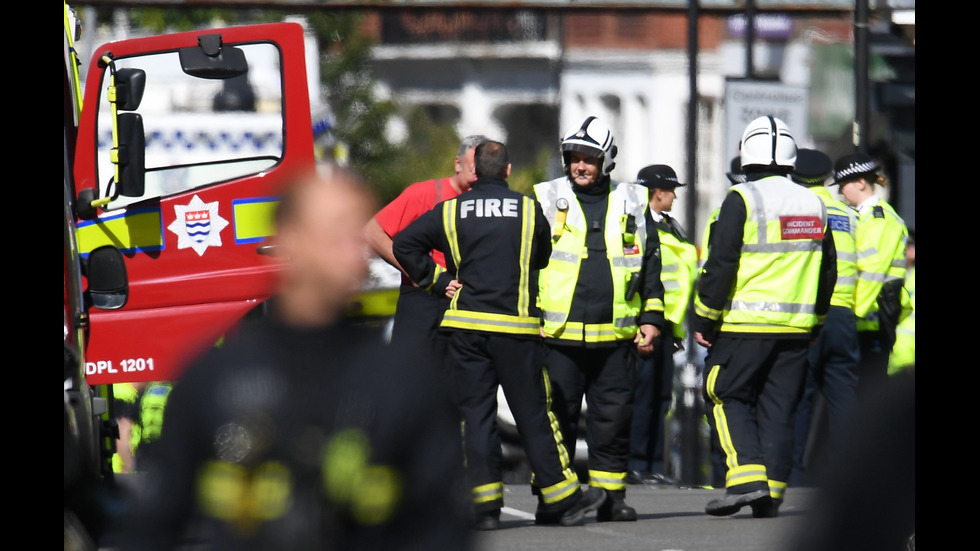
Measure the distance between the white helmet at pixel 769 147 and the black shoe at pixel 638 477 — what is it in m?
3.42

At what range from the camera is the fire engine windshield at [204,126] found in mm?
8594

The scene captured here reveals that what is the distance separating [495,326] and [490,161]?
2.49ft

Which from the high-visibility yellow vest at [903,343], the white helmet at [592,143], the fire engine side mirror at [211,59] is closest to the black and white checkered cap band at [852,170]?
the high-visibility yellow vest at [903,343]

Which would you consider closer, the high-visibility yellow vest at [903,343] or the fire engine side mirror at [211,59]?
the fire engine side mirror at [211,59]

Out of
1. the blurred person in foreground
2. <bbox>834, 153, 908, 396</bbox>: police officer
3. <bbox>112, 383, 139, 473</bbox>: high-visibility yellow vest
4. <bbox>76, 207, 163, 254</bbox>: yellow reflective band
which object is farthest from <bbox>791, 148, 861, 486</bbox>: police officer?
the blurred person in foreground

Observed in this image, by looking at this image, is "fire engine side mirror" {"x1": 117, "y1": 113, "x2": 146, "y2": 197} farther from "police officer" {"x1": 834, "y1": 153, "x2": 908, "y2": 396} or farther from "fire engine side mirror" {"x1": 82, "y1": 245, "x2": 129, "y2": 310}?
"police officer" {"x1": 834, "y1": 153, "x2": 908, "y2": 396}

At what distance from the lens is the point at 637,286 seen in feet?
25.8

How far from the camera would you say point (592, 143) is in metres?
7.61

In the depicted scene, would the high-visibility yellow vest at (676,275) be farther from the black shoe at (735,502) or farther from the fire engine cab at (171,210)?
the black shoe at (735,502)

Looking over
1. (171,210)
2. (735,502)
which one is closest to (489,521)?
(735,502)

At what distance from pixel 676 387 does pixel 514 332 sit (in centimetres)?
599

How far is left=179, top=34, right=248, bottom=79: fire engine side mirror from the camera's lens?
27.7ft
